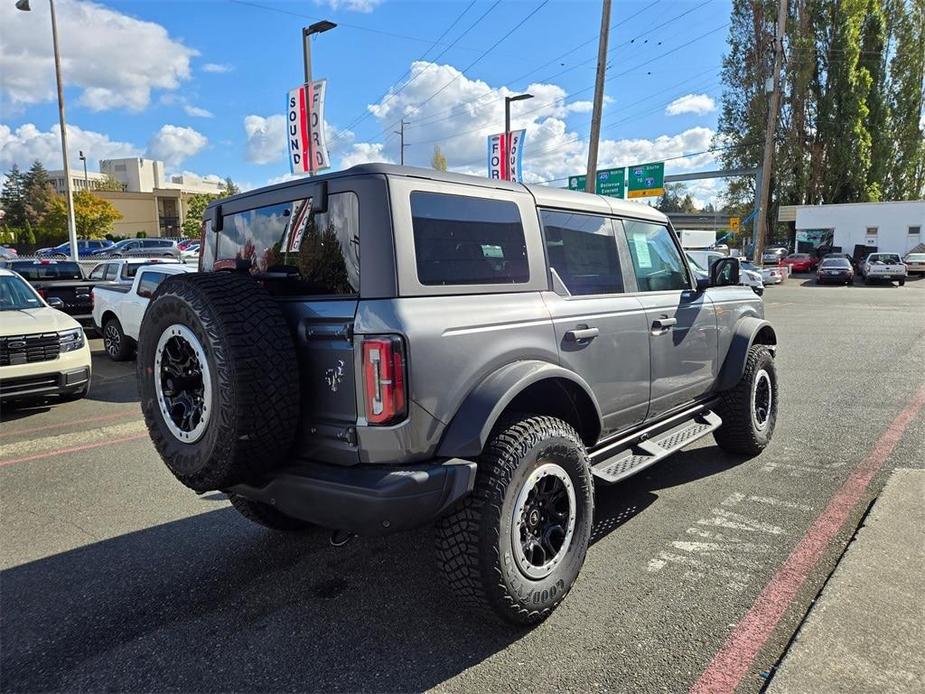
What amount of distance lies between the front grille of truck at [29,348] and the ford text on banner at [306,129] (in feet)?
27.5

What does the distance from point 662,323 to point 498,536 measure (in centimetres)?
197

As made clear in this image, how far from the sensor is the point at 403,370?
245 cm

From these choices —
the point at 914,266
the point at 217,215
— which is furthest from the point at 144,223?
the point at 217,215

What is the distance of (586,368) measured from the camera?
3.29 metres

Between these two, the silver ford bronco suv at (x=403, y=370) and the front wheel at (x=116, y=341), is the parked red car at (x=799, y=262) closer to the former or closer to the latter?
the front wheel at (x=116, y=341)

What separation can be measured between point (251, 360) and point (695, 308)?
3134mm

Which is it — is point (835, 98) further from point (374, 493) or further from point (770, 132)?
point (374, 493)

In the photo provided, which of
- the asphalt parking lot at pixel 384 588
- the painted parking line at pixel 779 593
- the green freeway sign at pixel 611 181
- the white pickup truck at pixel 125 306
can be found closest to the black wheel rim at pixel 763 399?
the asphalt parking lot at pixel 384 588

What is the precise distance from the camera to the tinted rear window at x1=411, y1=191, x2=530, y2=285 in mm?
2719

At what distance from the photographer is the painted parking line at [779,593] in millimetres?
2464

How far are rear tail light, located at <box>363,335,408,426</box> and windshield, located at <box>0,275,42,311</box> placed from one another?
277 inches

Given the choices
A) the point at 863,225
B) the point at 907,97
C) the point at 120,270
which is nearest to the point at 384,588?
the point at 120,270

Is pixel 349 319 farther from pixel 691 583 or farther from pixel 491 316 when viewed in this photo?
pixel 691 583

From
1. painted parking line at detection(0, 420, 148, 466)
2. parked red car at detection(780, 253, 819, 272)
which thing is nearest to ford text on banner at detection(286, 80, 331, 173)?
painted parking line at detection(0, 420, 148, 466)
